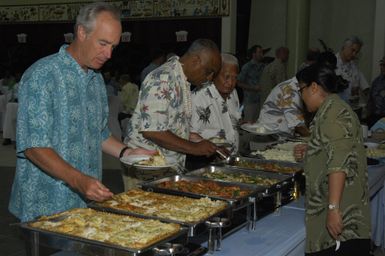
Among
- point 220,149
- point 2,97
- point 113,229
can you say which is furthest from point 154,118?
point 2,97

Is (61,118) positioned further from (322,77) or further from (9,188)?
(9,188)

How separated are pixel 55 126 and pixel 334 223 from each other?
933 mm

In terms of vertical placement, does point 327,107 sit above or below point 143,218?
above

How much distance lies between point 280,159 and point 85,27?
4.17 ft

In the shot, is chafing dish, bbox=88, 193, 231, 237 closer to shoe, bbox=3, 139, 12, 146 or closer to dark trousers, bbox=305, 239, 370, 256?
dark trousers, bbox=305, 239, 370, 256

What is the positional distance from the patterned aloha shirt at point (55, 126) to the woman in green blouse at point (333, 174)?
733 millimetres

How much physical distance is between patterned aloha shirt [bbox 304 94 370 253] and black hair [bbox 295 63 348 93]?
0.04m

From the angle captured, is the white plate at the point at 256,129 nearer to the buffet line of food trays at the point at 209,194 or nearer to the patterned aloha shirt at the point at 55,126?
the buffet line of food trays at the point at 209,194

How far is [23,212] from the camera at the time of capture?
167 centimetres

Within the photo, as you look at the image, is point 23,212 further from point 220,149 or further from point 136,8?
point 136,8

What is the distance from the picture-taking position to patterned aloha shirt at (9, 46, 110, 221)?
1530 mm

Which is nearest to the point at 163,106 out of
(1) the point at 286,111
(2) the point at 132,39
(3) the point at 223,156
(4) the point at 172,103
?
(4) the point at 172,103

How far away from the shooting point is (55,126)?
1598 mm

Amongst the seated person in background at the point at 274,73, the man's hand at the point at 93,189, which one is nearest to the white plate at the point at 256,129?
the man's hand at the point at 93,189
